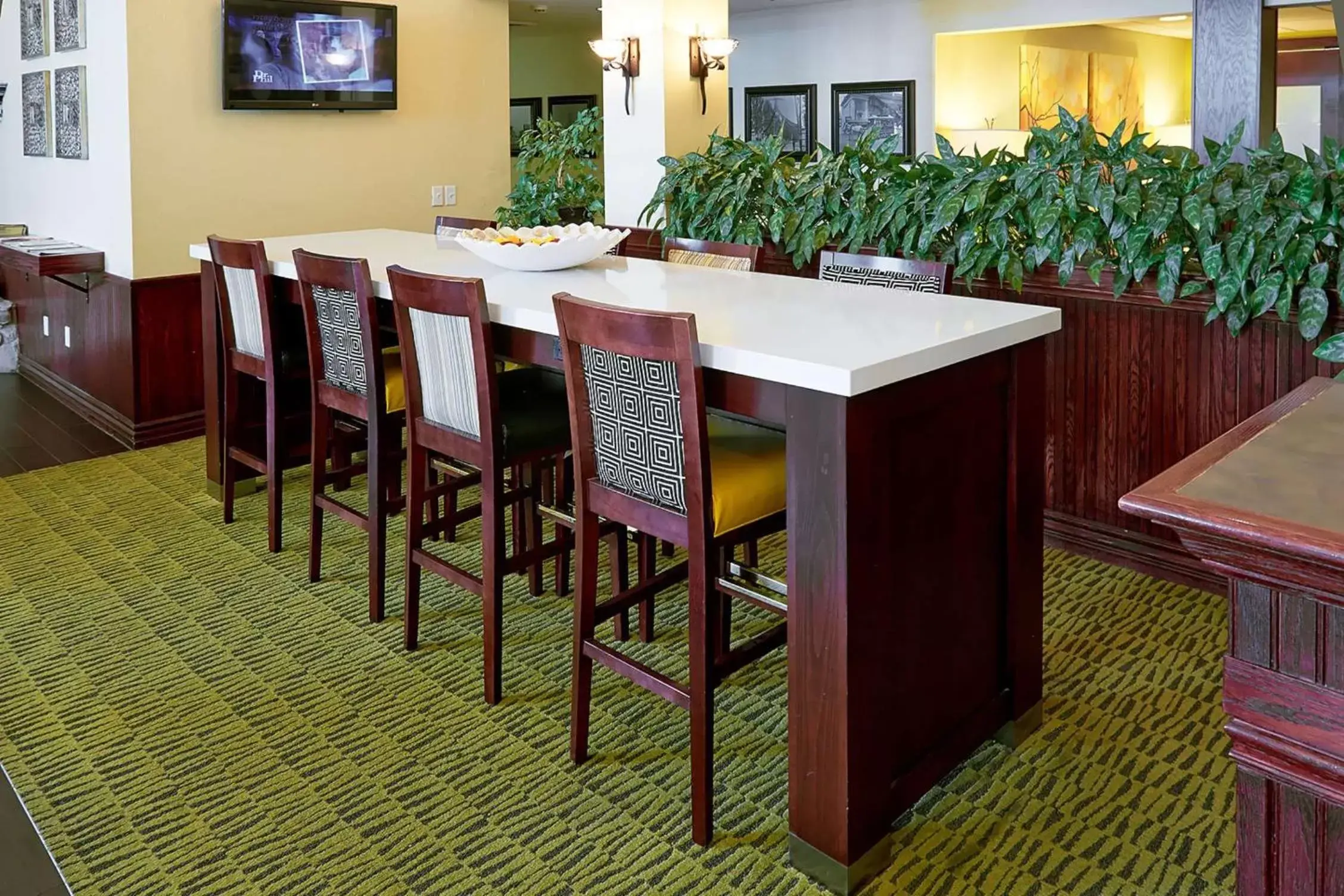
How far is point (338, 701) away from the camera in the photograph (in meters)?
2.84

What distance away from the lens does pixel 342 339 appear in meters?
3.28

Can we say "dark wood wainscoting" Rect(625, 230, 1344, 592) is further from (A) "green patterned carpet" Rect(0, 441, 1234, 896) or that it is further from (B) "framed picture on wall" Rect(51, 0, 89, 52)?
(B) "framed picture on wall" Rect(51, 0, 89, 52)

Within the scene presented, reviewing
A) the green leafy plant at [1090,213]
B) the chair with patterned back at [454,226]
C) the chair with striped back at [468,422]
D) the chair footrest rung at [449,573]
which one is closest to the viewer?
the chair with striped back at [468,422]

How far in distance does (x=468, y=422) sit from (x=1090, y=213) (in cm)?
198

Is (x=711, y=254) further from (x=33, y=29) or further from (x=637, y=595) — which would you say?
(x=33, y=29)

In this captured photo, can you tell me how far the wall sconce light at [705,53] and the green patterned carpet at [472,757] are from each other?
→ 3.01 meters

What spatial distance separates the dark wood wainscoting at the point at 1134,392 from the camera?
10.7 feet

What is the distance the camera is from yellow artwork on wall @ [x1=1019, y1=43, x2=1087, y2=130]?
30.6ft

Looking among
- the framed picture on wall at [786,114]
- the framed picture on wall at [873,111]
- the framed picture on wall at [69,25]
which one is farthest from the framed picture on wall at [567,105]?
the framed picture on wall at [69,25]

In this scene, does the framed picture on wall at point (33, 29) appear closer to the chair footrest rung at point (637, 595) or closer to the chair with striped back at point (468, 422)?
the chair with striped back at point (468, 422)

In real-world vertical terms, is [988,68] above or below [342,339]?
above

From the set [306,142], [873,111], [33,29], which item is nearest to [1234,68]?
[873,111]

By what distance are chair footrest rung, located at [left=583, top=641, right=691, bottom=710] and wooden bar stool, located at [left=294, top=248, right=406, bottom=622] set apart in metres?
1.04

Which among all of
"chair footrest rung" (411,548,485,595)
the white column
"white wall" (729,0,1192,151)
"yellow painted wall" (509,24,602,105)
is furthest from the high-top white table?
"yellow painted wall" (509,24,602,105)
